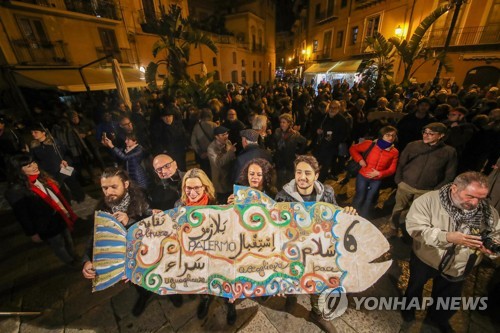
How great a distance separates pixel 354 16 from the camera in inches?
706

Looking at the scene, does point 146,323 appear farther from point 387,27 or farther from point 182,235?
point 387,27

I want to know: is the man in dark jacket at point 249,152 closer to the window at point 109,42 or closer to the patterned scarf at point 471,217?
the patterned scarf at point 471,217

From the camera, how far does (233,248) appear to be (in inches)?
78.7

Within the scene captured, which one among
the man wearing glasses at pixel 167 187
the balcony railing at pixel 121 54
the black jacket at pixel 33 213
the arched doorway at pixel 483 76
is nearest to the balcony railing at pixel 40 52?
the balcony railing at pixel 121 54

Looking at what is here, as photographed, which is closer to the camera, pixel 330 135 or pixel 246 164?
pixel 246 164

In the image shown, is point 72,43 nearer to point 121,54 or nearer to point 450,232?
point 121,54

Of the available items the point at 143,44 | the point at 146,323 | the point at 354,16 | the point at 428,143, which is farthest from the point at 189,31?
Answer: the point at 354,16

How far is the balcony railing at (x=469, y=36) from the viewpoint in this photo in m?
12.1

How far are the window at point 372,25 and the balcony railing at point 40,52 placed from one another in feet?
71.6

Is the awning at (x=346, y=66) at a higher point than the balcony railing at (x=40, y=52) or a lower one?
lower

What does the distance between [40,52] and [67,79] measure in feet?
8.50

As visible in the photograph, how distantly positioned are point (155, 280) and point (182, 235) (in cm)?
49

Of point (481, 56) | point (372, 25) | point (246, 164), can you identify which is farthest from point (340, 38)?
point (246, 164)

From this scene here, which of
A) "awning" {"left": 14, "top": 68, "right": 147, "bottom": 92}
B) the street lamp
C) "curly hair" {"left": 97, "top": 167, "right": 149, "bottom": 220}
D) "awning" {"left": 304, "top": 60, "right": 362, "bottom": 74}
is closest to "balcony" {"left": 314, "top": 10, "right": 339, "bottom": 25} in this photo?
"awning" {"left": 304, "top": 60, "right": 362, "bottom": 74}
